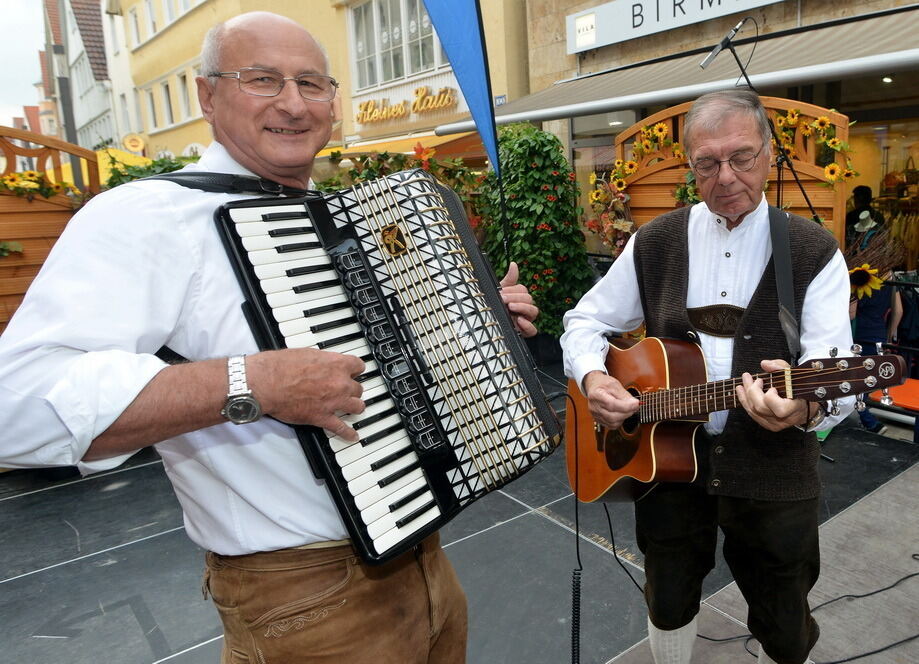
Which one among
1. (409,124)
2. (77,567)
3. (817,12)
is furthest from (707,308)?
(409,124)

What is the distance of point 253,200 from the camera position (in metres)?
1.18

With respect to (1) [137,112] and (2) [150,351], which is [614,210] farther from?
(1) [137,112]

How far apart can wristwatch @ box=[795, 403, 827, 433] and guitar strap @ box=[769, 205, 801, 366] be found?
0.18 metres

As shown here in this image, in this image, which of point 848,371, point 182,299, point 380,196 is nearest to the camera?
point 182,299

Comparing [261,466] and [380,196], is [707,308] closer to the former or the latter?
[380,196]

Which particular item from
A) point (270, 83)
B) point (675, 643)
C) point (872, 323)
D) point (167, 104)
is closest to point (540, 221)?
point (872, 323)

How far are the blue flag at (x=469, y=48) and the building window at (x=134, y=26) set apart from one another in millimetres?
23700

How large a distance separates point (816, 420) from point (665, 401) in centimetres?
43

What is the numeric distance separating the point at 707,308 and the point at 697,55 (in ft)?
17.8

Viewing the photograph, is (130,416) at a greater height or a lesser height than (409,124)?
lesser

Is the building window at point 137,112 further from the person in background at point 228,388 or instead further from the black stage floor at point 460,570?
the person in background at point 228,388

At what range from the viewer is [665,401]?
2012mm

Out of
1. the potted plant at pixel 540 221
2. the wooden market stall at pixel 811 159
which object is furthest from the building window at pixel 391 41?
the wooden market stall at pixel 811 159

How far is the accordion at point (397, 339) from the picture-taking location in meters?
1.16
